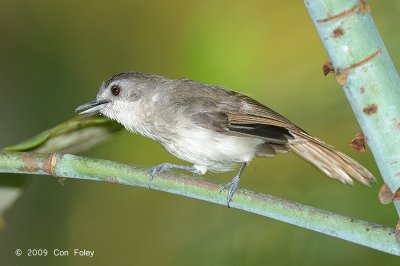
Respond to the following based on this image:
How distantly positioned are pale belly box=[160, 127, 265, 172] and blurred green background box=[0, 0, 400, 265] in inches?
2.7

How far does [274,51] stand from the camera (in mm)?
1817

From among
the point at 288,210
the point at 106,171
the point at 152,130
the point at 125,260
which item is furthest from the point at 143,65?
the point at 288,210

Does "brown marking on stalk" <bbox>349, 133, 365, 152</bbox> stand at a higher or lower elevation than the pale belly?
higher

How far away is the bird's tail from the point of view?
1642 millimetres

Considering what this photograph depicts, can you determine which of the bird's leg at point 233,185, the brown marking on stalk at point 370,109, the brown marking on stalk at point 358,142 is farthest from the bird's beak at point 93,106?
the brown marking on stalk at point 370,109

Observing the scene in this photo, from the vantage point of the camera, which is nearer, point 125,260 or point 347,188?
point 347,188

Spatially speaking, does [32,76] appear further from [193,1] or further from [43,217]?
[193,1]

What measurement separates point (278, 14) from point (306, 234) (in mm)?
678

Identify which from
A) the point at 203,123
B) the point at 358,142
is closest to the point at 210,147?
the point at 203,123

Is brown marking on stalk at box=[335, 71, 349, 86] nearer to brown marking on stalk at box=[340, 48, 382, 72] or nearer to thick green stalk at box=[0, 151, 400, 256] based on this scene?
brown marking on stalk at box=[340, 48, 382, 72]

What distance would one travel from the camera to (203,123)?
2125mm

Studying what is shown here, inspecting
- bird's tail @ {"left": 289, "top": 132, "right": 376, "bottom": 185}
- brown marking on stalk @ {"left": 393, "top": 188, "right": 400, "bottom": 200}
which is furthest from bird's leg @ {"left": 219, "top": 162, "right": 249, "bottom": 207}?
brown marking on stalk @ {"left": 393, "top": 188, "right": 400, "bottom": 200}

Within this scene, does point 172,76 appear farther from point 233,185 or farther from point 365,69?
point 365,69

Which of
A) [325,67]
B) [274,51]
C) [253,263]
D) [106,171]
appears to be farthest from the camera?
[274,51]
